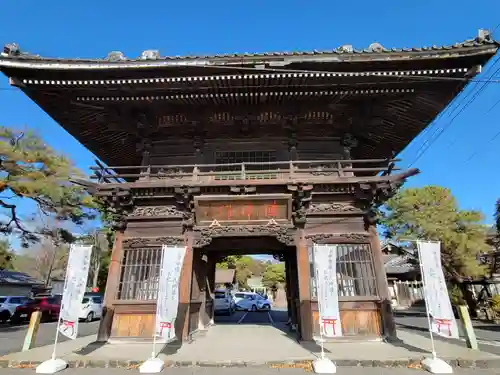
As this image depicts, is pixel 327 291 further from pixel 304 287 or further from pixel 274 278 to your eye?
pixel 274 278

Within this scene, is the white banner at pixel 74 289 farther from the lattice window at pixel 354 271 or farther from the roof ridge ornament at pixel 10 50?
the lattice window at pixel 354 271

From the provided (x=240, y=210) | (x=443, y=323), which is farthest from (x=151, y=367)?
(x=443, y=323)

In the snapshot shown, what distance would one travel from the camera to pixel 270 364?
6.80m

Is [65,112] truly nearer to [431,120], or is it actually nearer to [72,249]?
[72,249]

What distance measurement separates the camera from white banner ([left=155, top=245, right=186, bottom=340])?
7354mm

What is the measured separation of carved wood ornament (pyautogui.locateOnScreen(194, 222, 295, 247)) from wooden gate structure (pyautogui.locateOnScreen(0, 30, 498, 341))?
3 centimetres

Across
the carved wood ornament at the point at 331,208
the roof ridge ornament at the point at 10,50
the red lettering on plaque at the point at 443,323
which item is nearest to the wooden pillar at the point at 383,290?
the carved wood ornament at the point at 331,208

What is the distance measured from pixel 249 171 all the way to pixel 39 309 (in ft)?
63.4

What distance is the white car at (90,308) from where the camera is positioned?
19.9 metres

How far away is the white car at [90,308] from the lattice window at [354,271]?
698 inches

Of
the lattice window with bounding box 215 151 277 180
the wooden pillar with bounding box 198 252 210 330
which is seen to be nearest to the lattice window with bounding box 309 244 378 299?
the lattice window with bounding box 215 151 277 180

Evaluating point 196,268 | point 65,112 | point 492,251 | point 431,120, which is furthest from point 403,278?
point 65,112

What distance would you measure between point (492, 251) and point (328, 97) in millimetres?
18214

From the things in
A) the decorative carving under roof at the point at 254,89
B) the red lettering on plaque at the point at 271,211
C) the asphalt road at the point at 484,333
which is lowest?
the asphalt road at the point at 484,333
